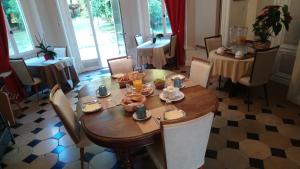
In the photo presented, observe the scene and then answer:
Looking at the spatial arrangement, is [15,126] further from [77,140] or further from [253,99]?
[253,99]

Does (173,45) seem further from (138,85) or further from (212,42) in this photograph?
(138,85)

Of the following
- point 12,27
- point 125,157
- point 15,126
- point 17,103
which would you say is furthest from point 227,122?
point 12,27

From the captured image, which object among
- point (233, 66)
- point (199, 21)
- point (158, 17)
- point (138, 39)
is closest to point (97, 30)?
point (138, 39)

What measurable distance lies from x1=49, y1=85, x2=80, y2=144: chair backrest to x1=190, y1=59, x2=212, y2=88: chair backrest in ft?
4.54

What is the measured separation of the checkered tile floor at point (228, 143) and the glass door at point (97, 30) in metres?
2.51

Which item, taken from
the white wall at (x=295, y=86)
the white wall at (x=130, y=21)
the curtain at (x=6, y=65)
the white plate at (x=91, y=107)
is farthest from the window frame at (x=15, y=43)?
the white wall at (x=295, y=86)

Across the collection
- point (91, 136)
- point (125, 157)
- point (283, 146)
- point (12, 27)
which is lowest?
point (283, 146)

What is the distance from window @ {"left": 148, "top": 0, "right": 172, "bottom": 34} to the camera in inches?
200

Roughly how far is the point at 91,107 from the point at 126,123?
44 centimetres

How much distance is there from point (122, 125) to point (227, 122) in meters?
1.71

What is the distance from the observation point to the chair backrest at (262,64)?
8.37ft

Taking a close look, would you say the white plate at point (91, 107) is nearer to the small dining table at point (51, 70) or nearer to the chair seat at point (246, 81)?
the chair seat at point (246, 81)

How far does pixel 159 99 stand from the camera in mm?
1856

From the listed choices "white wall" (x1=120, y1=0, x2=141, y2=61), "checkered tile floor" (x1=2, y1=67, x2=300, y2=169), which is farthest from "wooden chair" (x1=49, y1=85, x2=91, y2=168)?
"white wall" (x1=120, y1=0, x2=141, y2=61)
